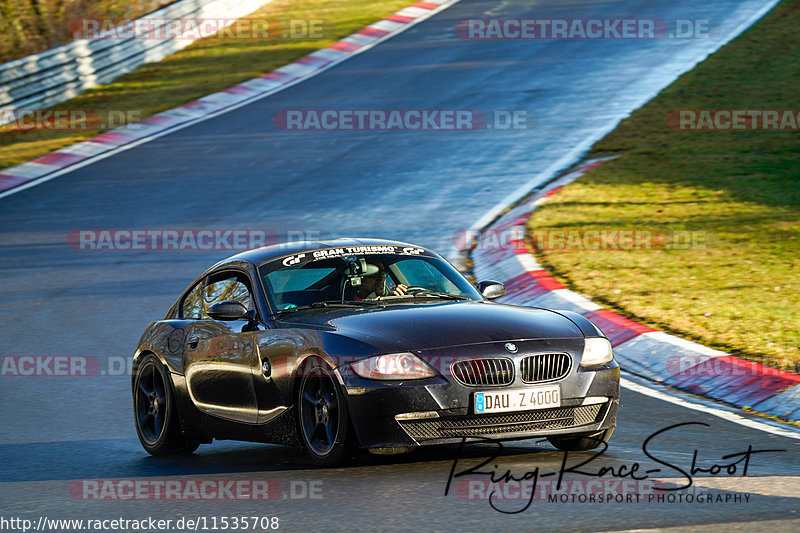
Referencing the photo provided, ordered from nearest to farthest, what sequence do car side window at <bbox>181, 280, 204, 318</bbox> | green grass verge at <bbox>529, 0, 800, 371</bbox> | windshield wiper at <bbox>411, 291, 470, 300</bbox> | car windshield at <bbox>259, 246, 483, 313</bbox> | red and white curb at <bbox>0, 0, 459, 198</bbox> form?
car windshield at <bbox>259, 246, 483, 313</bbox>
windshield wiper at <bbox>411, 291, 470, 300</bbox>
car side window at <bbox>181, 280, 204, 318</bbox>
green grass verge at <bbox>529, 0, 800, 371</bbox>
red and white curb at <bbox>0, 0, 459, 198</bbox>

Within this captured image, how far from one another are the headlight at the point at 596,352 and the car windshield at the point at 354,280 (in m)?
1.20

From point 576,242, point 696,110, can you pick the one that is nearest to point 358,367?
point 576,242

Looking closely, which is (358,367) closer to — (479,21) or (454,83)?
(454,83)

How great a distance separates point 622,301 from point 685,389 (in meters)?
2.79

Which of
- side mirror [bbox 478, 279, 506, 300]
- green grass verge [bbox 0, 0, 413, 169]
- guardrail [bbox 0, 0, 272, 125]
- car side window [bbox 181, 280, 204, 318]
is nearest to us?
side mirror [bbox 478, 279, 506, 300]

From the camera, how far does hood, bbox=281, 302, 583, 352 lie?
698 cm

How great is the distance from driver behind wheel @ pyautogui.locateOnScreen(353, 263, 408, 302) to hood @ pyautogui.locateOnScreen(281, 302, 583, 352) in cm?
38

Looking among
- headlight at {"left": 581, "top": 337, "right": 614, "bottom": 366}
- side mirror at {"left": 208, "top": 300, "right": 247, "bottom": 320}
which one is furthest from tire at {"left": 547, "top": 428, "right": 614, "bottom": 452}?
side mirror at {"left": 208, "top": 300, "right": 247, "bottom": 320}

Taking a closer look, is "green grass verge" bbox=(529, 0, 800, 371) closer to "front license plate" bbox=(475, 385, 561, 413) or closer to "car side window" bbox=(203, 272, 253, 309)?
"front license plate" bbox=(475, 385, 561, 413)

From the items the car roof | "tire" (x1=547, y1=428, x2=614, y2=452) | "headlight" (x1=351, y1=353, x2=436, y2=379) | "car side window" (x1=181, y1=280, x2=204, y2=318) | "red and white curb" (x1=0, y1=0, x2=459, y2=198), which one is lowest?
"red and white curb" (x1=0, y1=0, x2=459, y2=198)

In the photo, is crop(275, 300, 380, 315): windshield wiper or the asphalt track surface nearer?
the asphalt track surface

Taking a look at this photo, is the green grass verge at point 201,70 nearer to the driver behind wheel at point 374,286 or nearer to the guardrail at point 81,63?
the guardrail at point 81,63

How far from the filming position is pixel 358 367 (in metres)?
6.89

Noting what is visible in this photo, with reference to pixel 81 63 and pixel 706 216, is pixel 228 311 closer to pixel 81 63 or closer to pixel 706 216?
pixel 706 216
